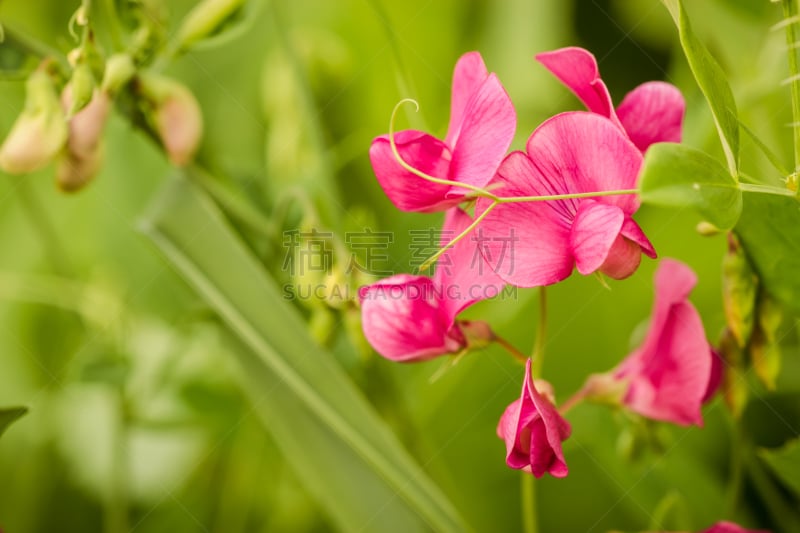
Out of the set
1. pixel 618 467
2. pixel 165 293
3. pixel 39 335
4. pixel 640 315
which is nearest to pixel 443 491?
pixel 618 467

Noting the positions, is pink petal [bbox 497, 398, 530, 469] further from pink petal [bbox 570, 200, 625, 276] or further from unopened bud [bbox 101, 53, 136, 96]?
unopened bud [bbox 101, 53, 136, 96]

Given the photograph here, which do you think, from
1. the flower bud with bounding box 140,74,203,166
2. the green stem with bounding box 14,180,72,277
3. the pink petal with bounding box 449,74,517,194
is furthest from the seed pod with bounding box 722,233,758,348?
the green stem with bounding box 14,180,72,277

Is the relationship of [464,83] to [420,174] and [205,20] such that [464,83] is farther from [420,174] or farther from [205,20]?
[205,20]

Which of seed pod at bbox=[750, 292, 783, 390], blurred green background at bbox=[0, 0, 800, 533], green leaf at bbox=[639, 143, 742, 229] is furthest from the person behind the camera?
blurred green background at bbox=[0, 0, 800, 533]

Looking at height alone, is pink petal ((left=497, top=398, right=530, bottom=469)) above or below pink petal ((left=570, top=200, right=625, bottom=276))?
below

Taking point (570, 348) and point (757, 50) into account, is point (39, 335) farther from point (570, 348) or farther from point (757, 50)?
point (757, 50)

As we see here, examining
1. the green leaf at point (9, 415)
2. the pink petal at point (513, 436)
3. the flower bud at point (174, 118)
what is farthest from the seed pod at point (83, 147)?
the pink petal at point (513, 436)
